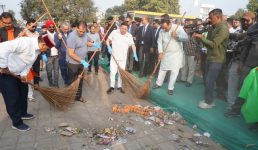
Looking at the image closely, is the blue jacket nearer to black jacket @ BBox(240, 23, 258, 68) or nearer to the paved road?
the paved road

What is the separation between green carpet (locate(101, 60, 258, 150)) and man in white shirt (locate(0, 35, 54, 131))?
2.87 metres

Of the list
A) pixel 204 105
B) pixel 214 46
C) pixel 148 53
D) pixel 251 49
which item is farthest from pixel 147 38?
pixel 251 49

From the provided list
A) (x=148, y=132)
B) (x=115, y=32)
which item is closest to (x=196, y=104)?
(x=148, y=132)

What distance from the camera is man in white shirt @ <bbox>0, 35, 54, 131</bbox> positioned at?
3.85m

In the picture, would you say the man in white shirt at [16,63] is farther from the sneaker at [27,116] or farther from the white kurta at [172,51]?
the white kurta at [172,51]

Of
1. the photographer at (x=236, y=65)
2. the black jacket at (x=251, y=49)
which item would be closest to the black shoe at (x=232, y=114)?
the photographer at (x=236, y=65)

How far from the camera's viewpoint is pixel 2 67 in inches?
155

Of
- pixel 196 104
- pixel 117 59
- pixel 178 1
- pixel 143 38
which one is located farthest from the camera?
pixel 178 1

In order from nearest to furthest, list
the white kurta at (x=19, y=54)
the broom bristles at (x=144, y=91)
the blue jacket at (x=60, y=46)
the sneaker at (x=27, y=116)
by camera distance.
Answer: the white kurta at (x=19, y=54), the sneaker at (x=27, y=116), the broom bristles at (x=144, y=91), the blue jacket at (x=60, y=46)

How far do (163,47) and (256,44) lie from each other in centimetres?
253

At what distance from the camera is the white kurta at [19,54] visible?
3.79 meters

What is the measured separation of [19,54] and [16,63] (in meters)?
0.15

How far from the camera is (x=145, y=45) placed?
8.34 meters

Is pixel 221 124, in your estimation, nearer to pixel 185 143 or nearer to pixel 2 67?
pixel 185 143
